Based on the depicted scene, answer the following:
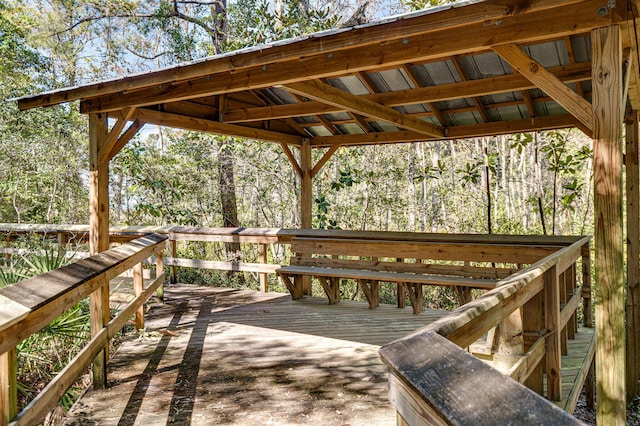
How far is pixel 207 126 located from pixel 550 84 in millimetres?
4606

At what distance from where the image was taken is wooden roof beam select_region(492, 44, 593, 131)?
9.45 feet

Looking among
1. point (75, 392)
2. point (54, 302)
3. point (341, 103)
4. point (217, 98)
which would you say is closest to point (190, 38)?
point (217, 98)

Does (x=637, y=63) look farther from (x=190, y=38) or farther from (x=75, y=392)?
(x=190, y=38)

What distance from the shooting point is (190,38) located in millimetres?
13922

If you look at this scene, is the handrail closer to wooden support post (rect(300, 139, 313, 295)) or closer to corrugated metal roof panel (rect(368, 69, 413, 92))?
wooden support post (rect(300, 139, 313, 295))

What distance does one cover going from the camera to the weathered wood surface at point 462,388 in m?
0.75

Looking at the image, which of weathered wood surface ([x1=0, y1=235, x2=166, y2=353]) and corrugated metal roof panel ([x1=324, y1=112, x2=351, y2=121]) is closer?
weathered wood surface ([x1=0, y1=235, x2=166, y2=353])

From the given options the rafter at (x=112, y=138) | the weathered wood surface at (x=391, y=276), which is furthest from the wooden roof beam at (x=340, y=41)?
the weathered wood surface at (x=391, y=276)

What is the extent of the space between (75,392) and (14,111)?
11.8 meters

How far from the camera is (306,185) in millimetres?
7859

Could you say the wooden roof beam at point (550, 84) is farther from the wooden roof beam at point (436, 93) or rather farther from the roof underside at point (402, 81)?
the wooden roof beam at point (436, 93)

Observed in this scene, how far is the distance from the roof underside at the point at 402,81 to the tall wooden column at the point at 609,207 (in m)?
0.11

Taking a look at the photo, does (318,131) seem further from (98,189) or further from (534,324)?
(534,324)

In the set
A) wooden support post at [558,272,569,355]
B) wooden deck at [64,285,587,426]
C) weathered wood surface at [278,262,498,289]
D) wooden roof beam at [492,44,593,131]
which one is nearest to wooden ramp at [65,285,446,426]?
wooden deck at [64,285,587,426]
